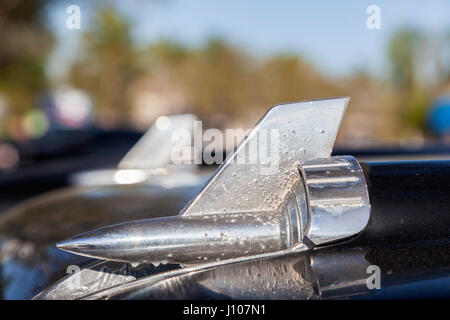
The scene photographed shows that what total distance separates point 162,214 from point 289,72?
90.7ft

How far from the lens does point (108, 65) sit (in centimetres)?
2981

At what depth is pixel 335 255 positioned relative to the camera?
3.12 feet

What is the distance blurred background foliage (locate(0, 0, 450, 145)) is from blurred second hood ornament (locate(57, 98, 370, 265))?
66.5 feet

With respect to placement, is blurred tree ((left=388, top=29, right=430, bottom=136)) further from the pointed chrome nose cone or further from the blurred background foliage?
the pointed chrome nose cone

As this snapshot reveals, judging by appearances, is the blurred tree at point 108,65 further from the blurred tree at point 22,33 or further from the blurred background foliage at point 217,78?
the blurred tree at point 22,33

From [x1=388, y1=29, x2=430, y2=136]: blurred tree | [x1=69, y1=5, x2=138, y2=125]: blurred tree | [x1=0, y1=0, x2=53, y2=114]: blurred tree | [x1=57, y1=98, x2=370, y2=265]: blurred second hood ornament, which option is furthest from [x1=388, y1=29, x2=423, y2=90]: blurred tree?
[x1=57, y1=98, x2=370, y2=265]: blurred second hood ornament

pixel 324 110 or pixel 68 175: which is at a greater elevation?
pixel 324 110

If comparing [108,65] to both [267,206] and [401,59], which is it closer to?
[401,59]

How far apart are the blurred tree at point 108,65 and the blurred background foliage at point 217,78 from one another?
6 cm

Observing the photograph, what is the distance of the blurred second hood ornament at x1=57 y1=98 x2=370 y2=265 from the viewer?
3.04ft

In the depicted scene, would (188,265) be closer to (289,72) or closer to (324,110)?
(324,110)

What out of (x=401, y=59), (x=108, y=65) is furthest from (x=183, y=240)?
(x=401, y=59)

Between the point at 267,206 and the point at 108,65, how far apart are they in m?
30.2
